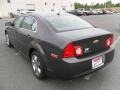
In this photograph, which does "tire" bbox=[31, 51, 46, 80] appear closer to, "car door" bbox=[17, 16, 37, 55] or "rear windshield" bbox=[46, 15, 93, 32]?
"car door" bbox=[17, 16, 37, 55]

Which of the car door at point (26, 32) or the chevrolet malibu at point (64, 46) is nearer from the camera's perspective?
the chevrolet malibu at point (64, 46)

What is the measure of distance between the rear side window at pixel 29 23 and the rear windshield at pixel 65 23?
420mm

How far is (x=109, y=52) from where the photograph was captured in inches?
157

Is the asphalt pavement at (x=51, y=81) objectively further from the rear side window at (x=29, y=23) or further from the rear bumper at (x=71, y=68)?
the rear side window at (x=29, y=23)

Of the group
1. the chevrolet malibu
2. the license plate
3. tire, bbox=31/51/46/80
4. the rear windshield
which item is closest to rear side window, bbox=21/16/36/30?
the chevrolet malibu

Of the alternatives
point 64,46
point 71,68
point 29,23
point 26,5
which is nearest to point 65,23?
point 29,23

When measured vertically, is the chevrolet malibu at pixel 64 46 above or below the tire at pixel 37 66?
above

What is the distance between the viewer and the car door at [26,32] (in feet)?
14.4

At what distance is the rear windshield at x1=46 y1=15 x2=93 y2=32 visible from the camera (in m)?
4.08

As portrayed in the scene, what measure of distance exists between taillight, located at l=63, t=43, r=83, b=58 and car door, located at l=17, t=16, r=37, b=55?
1.24 metres

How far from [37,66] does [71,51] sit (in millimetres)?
1226

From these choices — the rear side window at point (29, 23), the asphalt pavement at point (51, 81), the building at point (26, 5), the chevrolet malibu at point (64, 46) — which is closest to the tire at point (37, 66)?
the chevrolet malibu at point (64, 46)

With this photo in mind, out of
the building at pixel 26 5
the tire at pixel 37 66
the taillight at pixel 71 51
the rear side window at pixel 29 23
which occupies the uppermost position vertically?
the building at pixel 26 5

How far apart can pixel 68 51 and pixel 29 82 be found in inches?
53.8
